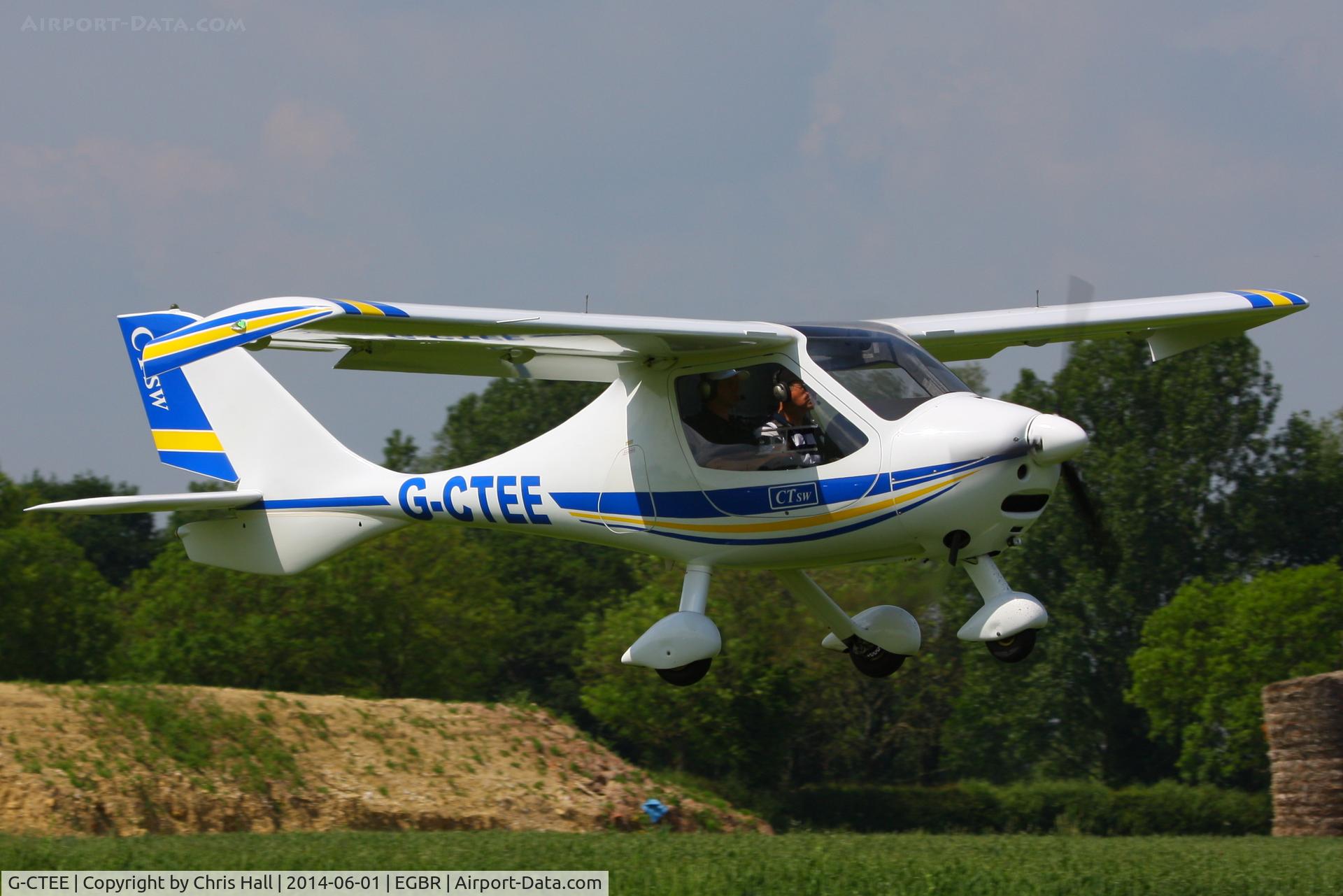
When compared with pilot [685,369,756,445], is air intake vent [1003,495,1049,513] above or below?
below

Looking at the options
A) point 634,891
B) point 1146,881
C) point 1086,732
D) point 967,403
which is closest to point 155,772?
point 634,891

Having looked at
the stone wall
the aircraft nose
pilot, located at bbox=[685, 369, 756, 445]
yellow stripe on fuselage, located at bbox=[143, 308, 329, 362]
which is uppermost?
yellow stripe on fuselage, located at bbox=[143, 308, 329, 362]

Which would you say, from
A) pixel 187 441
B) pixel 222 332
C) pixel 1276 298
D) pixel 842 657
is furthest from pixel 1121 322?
pixel 842 657

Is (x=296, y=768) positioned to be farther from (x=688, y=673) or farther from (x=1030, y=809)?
(x=1030, y=809)

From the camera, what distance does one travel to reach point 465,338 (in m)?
12.4

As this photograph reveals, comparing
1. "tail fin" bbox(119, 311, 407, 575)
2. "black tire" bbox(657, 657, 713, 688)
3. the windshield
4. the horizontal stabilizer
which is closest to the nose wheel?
"black tire" bbox(657, 657, 713, 688)

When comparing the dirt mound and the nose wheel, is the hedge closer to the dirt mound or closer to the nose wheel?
the dirt mound

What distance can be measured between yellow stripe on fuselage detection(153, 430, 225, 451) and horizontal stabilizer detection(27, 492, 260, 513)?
94cm

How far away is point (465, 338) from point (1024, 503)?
4638 mm

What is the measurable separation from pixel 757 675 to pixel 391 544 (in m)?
12.6

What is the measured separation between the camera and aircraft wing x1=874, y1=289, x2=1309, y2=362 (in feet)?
46.7

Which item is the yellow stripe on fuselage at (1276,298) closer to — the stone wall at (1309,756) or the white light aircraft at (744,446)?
the white light aircraft at (744,446)

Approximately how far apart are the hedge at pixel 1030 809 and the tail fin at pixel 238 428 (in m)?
28.4

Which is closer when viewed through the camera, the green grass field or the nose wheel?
the nose wheel
